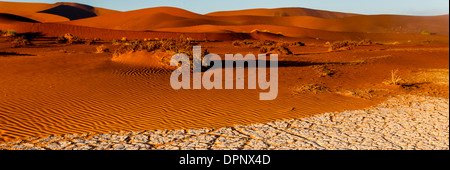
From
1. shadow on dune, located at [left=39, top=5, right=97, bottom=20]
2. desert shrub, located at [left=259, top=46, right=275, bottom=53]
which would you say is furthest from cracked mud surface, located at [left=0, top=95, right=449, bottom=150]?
shadow on dune, located at [left=39, top=5, right=97, bottom=20]

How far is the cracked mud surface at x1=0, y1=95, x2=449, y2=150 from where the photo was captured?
5863 millimetres

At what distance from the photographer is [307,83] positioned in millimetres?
12602

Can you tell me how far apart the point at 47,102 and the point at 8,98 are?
3.97ft

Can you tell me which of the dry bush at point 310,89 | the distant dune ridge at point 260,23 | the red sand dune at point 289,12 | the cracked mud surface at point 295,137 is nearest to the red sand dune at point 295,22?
the distant dune ridge at point 260,23

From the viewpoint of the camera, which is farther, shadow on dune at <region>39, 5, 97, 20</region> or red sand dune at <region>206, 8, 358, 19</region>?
red sand dune at <region>206, 8, 358, 19</region>

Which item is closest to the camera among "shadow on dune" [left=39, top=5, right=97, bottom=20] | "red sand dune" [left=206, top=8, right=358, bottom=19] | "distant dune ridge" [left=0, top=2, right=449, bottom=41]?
"distant dune ridge" [left=0, top=2, right=449, bottom=41]

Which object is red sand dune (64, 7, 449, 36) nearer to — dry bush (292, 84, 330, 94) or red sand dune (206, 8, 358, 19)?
red sand dune (206, 8, 358, 19)

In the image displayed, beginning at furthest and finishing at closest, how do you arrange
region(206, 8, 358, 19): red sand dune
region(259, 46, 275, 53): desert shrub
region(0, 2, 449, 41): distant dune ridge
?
region(206, 8, 358, 19): red sand dune < region(0, 2, 449, 41): distant dune ridge < region(259, 46, 275, 53): desert shrub

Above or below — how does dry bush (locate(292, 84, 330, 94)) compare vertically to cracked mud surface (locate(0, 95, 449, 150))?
above

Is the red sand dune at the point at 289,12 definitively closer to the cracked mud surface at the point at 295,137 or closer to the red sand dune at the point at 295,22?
the red sand dune at the point at 295,22

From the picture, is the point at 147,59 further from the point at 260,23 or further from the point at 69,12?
the point at 69,12

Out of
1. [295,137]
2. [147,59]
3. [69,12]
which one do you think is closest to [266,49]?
[147,59]

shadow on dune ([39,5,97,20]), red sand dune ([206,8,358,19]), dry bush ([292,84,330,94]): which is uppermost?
red sand dune ([206,8,358,19])

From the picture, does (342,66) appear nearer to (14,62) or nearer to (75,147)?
(75,147)
